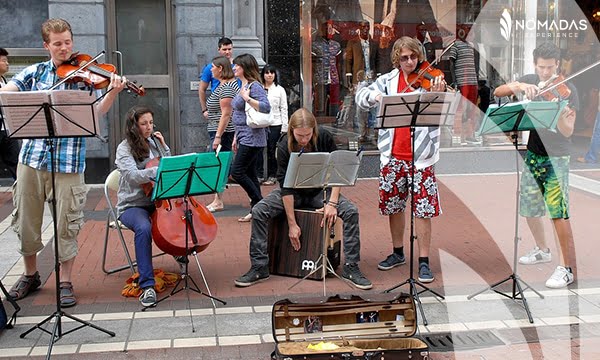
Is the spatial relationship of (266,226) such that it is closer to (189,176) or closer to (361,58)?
(189,176)

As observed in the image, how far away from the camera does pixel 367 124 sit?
1223 centimetres

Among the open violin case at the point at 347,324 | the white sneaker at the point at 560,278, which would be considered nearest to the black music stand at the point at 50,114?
the open violin case at the point at 347,324

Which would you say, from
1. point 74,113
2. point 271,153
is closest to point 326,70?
point 271,153

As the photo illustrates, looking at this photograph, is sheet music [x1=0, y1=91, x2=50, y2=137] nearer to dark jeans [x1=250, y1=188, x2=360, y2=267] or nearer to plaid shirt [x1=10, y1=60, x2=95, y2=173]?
plaid shirt [x1=10, y1=60, x2=95, y2=173]

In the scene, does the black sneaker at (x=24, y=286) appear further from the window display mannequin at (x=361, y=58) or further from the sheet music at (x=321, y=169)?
the window display mannequin at (x=361, y=58)

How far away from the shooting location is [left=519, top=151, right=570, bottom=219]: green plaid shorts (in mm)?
6496

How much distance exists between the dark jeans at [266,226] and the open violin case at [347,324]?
1328 millimetres

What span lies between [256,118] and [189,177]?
287cm

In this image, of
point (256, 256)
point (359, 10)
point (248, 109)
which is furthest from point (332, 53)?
point (256, 256)

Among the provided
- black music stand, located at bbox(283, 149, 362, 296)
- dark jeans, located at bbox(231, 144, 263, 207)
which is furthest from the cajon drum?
dark jeans, located at bbox(231, 144, 263, 207)

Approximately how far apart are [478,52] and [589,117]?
12.6 ft

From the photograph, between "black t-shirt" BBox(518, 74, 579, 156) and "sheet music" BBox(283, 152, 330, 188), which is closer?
"sheet music" BBox(283, 152, 330, 188)

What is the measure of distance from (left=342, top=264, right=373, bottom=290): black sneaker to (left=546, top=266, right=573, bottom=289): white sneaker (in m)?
1.45

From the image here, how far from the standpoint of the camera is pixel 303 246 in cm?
674
